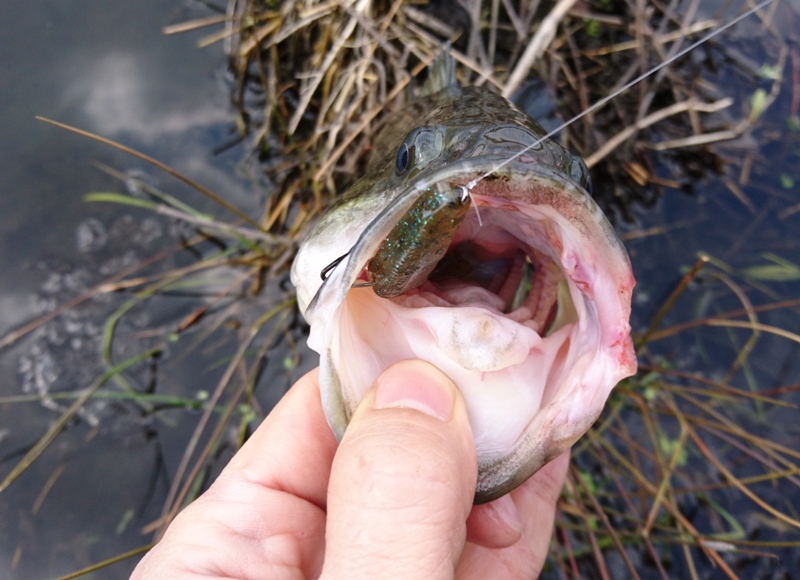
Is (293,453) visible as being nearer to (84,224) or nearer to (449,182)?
(449,182)

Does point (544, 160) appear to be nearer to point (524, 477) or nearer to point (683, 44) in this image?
point (524, 477)

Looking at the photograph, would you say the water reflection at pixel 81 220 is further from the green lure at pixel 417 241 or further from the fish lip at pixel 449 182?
the fish lip at pixel 449 182

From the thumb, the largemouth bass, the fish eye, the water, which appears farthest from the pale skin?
the water

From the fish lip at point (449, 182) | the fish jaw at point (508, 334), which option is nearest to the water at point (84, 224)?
the fish jaw at point (508, 334)

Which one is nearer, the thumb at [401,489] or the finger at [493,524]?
the thumb at [401,489]

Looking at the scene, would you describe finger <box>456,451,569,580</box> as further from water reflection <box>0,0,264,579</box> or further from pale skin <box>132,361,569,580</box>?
water reflection <box>0,0,264,579</box>

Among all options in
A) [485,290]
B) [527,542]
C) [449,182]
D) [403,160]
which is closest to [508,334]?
[485,290]
